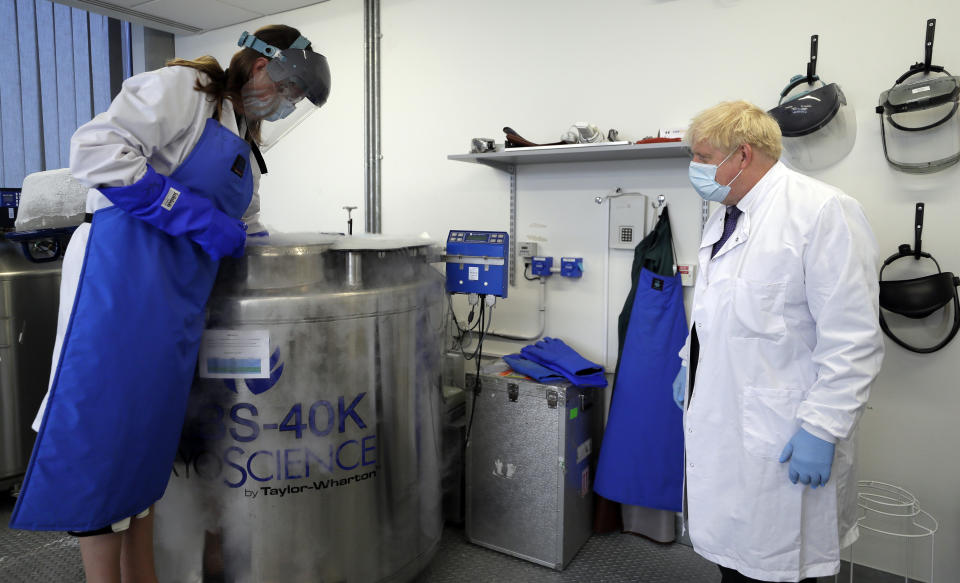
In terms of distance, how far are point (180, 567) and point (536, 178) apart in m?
1.74

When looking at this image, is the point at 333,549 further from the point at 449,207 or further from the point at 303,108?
the point at 449,207

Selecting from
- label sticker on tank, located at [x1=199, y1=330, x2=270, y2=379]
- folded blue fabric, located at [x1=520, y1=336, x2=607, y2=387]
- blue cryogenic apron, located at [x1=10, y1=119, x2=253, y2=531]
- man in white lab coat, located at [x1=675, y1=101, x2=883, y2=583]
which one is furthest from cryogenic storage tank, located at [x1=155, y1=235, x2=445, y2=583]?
man in white lab coat, located at [x1=675, y1=101, x2=883, y2=583]

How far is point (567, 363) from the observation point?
6.89 feet

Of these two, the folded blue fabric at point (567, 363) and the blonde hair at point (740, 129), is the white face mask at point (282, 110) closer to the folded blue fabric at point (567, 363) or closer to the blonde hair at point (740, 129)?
the blonde hair at point (740, 129)

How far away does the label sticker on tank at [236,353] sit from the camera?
56.2 inches

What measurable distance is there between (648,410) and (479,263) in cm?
77

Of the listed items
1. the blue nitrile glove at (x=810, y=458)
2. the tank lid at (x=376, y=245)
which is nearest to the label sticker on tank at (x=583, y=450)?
the tank lid at (x=376, y=245)

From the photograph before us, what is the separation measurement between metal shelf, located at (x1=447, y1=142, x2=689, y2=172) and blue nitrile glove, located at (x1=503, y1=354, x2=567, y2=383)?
2.42ft

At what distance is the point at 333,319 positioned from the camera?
149cm

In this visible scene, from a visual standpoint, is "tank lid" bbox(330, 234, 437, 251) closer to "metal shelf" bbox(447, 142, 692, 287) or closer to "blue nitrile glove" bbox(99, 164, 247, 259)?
"blue nitrile glove" bbox(99, 164, 247, 259)

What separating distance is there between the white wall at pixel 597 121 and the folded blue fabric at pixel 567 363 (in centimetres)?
18

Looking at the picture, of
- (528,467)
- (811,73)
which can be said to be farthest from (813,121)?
(528,467)

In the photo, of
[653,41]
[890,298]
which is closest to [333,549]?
[890,298]

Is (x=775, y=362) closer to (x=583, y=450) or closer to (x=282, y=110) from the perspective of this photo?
(x=583, y=450)
